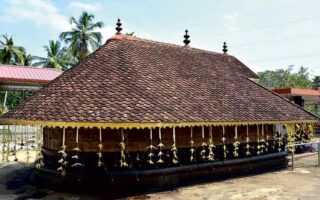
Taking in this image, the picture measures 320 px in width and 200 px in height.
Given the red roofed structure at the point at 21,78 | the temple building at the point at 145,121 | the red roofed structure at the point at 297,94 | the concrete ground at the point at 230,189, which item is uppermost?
the red roofed structure at the point at 21,78

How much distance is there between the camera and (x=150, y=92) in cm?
1055

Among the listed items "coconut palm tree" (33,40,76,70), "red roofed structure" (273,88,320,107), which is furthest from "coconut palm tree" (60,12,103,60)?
"red roofed structure" (273,88,320,107)

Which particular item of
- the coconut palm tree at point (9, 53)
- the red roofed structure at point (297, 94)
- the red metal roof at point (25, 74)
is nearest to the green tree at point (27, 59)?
the coconut palm tree at point (9, 53)

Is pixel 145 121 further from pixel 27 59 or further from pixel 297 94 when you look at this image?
pixel 27 59

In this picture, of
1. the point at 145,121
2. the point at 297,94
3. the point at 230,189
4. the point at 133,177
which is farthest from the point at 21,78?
the point at 297,94

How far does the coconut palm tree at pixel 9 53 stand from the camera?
39.8 metres

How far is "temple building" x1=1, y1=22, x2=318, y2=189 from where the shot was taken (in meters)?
9.39

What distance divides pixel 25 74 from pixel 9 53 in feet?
67.4

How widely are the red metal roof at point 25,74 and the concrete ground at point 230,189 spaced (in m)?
9.24

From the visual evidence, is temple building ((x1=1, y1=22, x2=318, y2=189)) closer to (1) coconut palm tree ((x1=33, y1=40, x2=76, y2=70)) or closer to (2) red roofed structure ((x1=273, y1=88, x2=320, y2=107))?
(2) red roofed structure ((x1=273, y1=88, x2=320, y2=107))

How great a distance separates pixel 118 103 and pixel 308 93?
19.3 meters

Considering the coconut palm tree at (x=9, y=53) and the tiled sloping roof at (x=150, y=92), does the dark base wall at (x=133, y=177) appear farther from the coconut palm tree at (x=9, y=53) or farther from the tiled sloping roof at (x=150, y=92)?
the coconut palm tree at (x=9, y=53)

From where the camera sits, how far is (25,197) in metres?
9.16

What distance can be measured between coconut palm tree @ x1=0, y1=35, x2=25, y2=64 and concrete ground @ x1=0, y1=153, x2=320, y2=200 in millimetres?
30585
